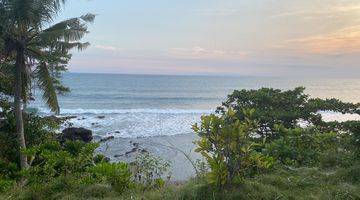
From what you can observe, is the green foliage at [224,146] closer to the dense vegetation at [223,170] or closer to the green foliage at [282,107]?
the dense vegetation at [223,170]

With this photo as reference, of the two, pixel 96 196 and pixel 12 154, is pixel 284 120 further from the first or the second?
pixel 96 196

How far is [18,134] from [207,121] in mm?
10638

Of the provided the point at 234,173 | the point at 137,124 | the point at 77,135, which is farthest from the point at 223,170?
the point at 137,124

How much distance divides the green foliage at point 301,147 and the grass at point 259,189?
0.72 metres

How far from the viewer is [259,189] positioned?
16.0 feet

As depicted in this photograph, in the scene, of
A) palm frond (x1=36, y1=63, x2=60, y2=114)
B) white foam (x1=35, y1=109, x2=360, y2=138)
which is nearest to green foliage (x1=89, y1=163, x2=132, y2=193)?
palm frond (x1=36, y1=63, x2=60, y2=114)

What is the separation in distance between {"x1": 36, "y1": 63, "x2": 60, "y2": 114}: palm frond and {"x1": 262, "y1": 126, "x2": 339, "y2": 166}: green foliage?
981 centimetres

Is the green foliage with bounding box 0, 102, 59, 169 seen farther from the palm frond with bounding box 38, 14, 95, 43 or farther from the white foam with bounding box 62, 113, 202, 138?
Result: the white foam with bounding box 62, 113, 202, 138

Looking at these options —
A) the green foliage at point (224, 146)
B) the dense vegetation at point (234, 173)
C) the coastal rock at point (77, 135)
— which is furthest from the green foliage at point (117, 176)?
the coastal rock at point (77, 135)

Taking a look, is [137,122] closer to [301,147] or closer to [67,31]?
[67,31]

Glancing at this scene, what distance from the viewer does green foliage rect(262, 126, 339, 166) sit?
6766 millimetres

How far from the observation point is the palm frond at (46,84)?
14625 mm

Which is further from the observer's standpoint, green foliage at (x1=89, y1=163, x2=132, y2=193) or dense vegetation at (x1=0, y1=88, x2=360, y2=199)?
green foliage at (x1=89, y1=163, x2=132, y2=193)

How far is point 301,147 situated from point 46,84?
10361mm
